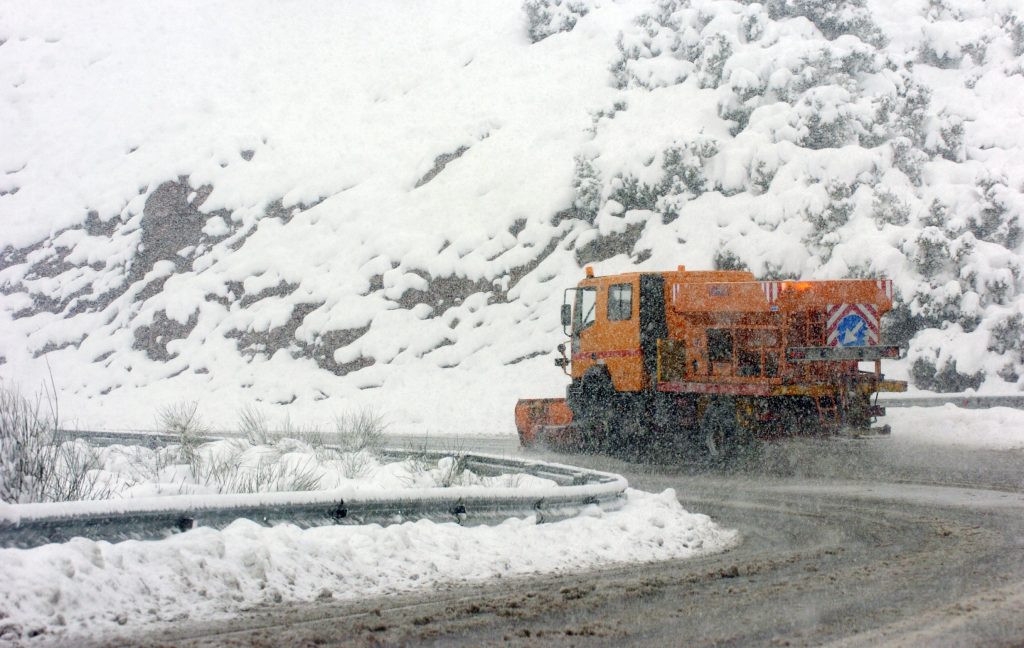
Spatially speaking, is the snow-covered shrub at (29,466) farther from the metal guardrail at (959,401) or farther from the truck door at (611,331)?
the metal guardrail at (959,401)

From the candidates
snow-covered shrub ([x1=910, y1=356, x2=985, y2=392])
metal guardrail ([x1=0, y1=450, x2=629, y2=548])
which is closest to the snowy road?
metal guardrail ([x1=0, y1=450, x2=629, y2=548])

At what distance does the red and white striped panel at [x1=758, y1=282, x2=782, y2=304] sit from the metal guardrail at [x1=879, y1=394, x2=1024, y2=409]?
13.2ft

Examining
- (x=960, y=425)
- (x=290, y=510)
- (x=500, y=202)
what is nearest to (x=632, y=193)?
(x=500, y=202)

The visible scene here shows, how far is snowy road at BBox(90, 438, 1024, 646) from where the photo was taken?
5191 mm

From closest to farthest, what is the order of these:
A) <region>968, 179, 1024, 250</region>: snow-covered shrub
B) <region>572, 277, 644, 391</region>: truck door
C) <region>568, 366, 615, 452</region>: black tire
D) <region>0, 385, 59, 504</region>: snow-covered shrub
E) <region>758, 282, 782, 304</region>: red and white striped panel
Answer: <region>0, 385, 59, 504</region>: snow-covered shrub, <region>758, 282, 782, 304</region>: red and white striped panel, <region>572, 277, 644, 391</region>: truck door, <region>568, 366, 615, 452</region>: black tire, <region>968, 179, 1024, 250</region>: snow-covered shrub

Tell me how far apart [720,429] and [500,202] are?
53.8ft

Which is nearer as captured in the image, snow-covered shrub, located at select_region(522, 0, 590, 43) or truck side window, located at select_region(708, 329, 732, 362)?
truck side window, located at select_region(708, 329, 732, 362)

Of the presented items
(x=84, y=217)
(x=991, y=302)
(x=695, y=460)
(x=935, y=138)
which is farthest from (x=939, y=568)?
(x=84, y=217)

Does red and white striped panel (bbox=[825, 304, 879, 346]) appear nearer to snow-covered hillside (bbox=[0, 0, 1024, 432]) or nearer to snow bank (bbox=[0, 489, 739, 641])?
snow bank (bbox=[0, 489, 739, 641])

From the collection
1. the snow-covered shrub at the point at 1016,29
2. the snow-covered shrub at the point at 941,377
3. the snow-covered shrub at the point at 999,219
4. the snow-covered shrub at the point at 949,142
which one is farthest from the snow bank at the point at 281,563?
the snow-covered shrub at the point at 1016,29

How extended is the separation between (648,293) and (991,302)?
920 centimetres

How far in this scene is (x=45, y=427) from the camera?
8031 mm

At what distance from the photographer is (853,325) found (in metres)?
14.2

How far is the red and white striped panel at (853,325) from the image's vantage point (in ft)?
46.7
